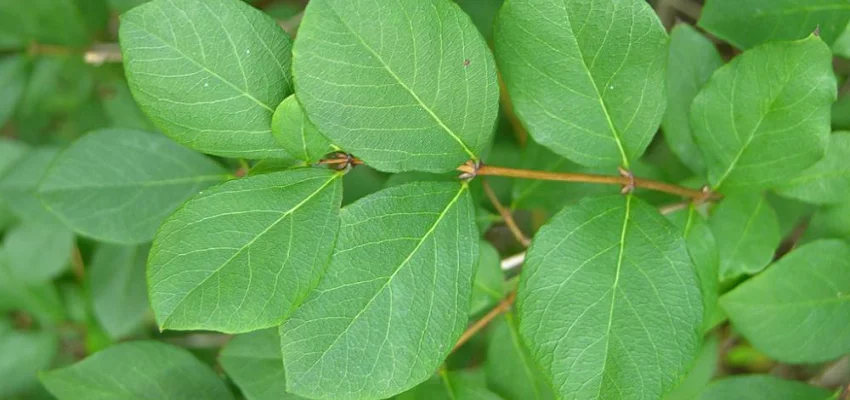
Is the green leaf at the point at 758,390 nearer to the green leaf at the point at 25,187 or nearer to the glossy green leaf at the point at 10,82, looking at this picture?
the green leaf at the point at 25,187

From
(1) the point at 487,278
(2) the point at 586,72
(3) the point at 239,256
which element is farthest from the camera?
(1) the point at 487,278

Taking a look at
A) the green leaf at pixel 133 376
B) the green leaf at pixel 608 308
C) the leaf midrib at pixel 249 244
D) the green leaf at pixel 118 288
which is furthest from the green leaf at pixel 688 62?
the green leaf at pixel 118 288

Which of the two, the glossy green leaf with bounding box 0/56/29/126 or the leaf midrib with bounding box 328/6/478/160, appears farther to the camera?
the glossy green leaf with bounding box 0/56/29/126

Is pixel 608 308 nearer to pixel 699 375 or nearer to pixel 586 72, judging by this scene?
pixel 586 72

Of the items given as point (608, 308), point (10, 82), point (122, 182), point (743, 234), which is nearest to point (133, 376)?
point (122, 182)

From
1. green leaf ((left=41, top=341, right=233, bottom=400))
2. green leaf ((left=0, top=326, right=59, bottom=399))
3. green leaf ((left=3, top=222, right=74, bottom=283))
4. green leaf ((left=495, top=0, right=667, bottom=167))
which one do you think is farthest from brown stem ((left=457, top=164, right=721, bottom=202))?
green leaf ((left=0, top=326, right=59, bottom=399))

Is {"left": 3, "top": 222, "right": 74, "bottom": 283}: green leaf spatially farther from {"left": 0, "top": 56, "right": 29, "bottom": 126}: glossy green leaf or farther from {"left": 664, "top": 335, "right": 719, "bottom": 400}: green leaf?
{"left": 664, "top": 335, "right": 719, "bottom": 400}: green leaf

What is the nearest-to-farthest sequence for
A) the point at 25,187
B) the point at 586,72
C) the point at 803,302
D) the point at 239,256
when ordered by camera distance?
the point at 239,256 < the point at 586,72 < the point at 803,302 < the point at 25,187
